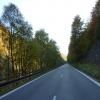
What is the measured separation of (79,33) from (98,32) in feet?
188

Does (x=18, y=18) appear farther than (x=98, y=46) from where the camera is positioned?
No

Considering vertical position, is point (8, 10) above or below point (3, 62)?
above

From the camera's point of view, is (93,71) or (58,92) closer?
(58,92)

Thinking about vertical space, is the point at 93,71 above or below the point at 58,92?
above

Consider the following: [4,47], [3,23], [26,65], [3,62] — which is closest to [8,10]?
[3,23]

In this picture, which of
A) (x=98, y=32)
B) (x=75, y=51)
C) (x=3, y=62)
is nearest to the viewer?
(x=3, y=62)

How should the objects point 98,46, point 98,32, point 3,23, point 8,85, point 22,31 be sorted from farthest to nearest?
point 98,46
point 98,32
point 22,31
point 3,23
point 8,85

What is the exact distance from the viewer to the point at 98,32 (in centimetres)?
6450

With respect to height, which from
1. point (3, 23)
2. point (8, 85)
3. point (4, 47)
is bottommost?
point (8, 85)

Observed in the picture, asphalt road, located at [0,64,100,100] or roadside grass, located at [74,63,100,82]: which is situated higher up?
roadside grass, located at [74,63,100,82]

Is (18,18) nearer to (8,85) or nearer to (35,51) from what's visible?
(35,51)

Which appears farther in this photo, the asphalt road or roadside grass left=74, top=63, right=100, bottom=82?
roadside grass left=74, top=63, right=100, bottom=82

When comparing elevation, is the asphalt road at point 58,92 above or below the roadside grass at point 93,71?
below

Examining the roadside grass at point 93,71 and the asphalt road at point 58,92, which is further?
the roadside grass at point 93,71
